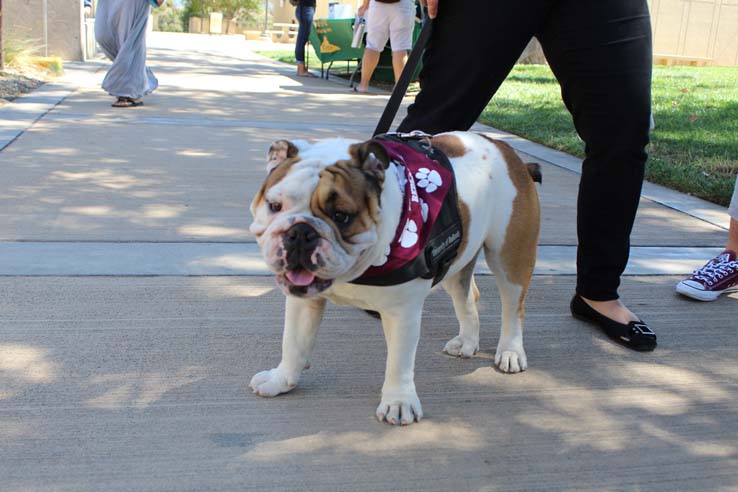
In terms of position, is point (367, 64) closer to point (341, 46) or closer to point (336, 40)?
point (341, 46)

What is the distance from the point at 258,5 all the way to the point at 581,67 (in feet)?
138

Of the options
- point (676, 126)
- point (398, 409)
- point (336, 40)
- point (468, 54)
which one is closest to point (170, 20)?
point (336, 40)

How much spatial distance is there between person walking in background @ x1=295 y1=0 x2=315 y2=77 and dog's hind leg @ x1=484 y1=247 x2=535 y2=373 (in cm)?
1225

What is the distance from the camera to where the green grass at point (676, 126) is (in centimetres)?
658

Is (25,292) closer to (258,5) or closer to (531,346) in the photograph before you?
(531,346)

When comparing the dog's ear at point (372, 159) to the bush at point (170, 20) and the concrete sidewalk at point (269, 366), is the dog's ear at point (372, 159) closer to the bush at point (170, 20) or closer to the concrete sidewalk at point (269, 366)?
the concrete sidewalk at point (269, 366)

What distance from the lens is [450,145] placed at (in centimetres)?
294

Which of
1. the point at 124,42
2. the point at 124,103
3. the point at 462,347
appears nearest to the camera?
the point at 462,347

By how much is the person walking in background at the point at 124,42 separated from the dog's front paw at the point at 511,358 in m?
6.88

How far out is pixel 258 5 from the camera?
141 feet

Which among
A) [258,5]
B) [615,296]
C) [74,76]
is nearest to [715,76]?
[74,76]

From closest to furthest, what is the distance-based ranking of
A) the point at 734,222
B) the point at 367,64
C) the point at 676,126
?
1. the point at 734,222
2. the point at 676,126
3. the point at 367,64

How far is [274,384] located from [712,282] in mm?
2430

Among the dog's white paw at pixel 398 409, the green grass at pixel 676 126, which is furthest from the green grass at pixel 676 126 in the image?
the dog's white paw at pixel 398 409
